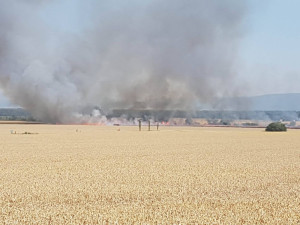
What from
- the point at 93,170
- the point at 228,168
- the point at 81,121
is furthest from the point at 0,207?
the point at 81,121

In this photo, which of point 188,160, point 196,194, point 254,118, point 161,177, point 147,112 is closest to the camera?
point 196,194

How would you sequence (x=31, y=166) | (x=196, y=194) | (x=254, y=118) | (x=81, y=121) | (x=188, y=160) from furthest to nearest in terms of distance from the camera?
(x=254, y=118) < (x=81, y=121) < (x=188, y=160) < (x=31, y=166) < (x=196, y=194)

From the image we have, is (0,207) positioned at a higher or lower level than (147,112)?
lower

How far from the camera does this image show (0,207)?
1225 centimetres

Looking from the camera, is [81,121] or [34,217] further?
[81,121]

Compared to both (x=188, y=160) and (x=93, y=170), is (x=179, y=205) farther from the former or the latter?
Answer: (x=188, y=160)

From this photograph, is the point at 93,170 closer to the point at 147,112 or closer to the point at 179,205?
the point at 179,205

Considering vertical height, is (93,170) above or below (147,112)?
below

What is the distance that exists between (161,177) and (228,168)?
4939 millimetres

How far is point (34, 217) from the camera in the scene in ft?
36.3

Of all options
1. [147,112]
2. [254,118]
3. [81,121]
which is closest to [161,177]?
[81,121]

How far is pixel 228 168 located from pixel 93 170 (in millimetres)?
6651

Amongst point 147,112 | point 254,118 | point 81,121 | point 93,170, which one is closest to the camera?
point 93,170

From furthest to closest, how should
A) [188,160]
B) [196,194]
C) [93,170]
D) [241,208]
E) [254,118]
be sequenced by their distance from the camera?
1. [254,118]
2. [188,160]
3. [93,170]
4. [196,194]
5. [241,208]
